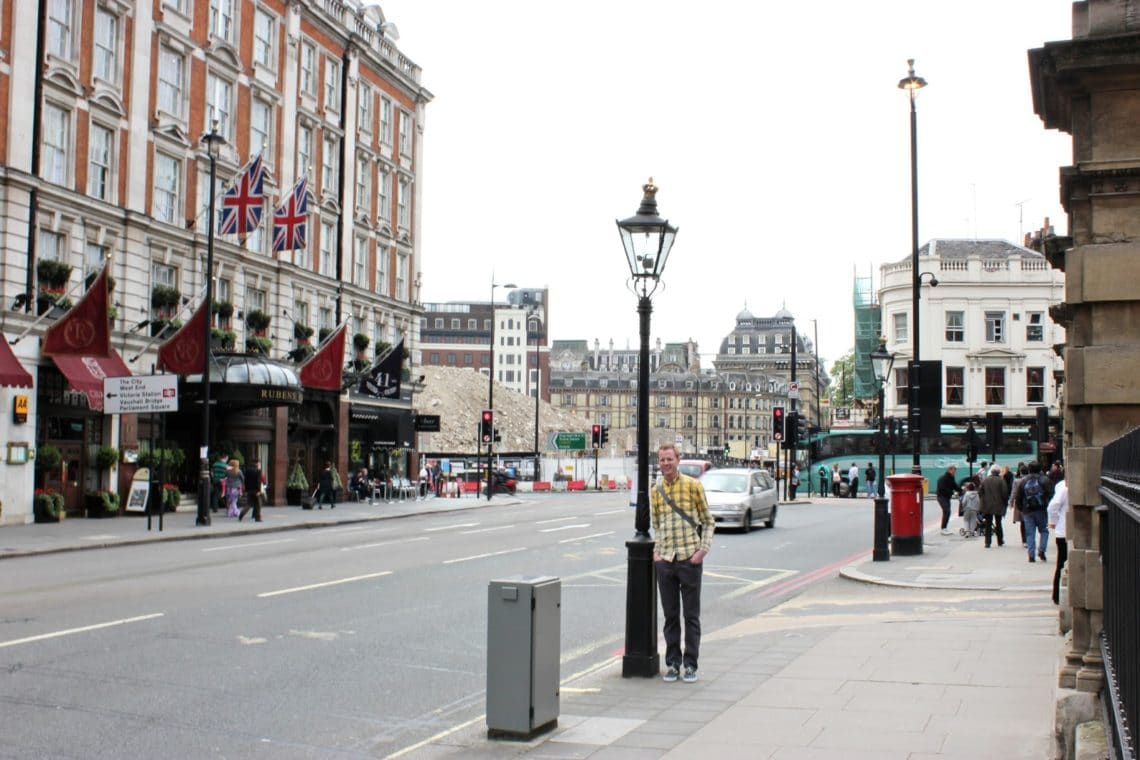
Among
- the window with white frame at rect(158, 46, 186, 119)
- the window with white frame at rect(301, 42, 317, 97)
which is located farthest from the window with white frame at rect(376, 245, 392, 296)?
the window with white frame at rect(158, 46, 186, 119)

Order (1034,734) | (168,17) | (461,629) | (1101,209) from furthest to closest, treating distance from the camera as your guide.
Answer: (168,17) → (461,629) → (1101,209) → (1034,734)

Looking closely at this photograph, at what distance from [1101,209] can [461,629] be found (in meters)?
7.82

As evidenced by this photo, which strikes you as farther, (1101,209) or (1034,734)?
(1101,209)

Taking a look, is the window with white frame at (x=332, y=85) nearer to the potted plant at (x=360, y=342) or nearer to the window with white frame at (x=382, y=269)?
the window with white frame at (x=382, y=269)

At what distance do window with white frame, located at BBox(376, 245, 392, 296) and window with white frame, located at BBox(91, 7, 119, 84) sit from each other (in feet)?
61.1

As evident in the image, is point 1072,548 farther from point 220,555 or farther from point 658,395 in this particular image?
point 658,395

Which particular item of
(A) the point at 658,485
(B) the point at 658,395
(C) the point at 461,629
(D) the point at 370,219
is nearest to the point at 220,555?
(C) the point at 461,629

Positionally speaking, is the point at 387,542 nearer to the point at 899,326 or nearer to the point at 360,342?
the point at 360,342

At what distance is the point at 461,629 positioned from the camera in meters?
13.2

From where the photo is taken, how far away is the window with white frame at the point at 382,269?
5153 cm

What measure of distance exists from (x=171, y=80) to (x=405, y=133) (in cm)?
1811

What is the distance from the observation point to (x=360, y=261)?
163ft

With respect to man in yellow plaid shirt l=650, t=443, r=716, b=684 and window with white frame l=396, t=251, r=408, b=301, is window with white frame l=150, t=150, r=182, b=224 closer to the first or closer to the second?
window with white frame l=396, t=251, r=408, b=301

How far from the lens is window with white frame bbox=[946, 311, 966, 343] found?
68.4 meters
